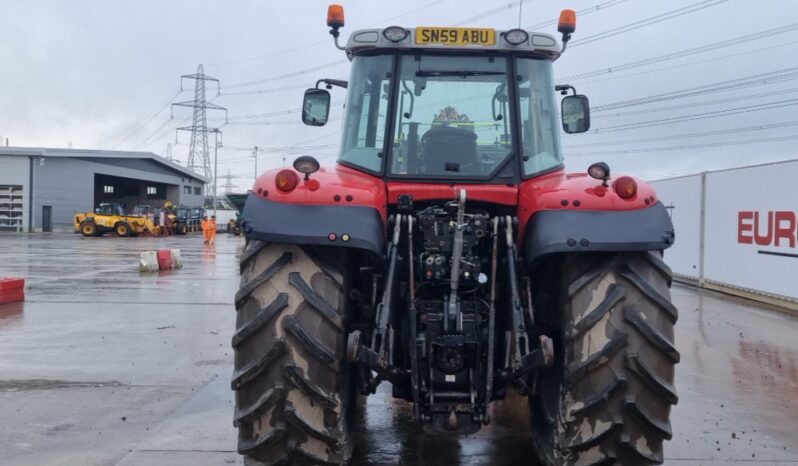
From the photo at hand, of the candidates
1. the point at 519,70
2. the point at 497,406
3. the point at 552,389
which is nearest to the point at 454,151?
the point at 519,70

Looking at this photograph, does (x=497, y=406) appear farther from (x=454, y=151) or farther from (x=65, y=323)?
(x=65, y=323)

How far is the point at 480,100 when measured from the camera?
4.54m

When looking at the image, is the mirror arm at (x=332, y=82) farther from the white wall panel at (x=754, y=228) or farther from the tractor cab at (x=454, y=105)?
the white wall panel at (x=754, y=228)

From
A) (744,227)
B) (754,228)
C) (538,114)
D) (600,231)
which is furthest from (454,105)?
(744,227)

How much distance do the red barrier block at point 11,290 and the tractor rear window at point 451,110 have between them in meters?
10.1

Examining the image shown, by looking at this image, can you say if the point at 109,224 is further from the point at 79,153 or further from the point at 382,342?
the point at 382,342

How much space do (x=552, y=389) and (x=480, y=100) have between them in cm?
185

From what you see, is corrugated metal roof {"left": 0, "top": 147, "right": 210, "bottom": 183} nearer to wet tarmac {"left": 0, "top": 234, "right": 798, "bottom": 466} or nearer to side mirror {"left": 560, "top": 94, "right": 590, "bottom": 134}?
wet tarmac {"left": 0, "top": 234, "right": 798, "bottom": 466}

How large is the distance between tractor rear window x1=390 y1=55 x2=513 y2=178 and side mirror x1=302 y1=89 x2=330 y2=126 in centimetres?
112

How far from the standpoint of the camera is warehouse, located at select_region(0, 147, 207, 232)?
1772 inches

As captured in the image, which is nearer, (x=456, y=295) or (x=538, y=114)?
(x=456, y=295)

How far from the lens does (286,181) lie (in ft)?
12.4

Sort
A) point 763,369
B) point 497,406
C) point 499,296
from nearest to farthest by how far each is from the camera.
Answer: point 499,296 → point 497,406 → point 763,369

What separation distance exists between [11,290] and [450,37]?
10.7 metres
